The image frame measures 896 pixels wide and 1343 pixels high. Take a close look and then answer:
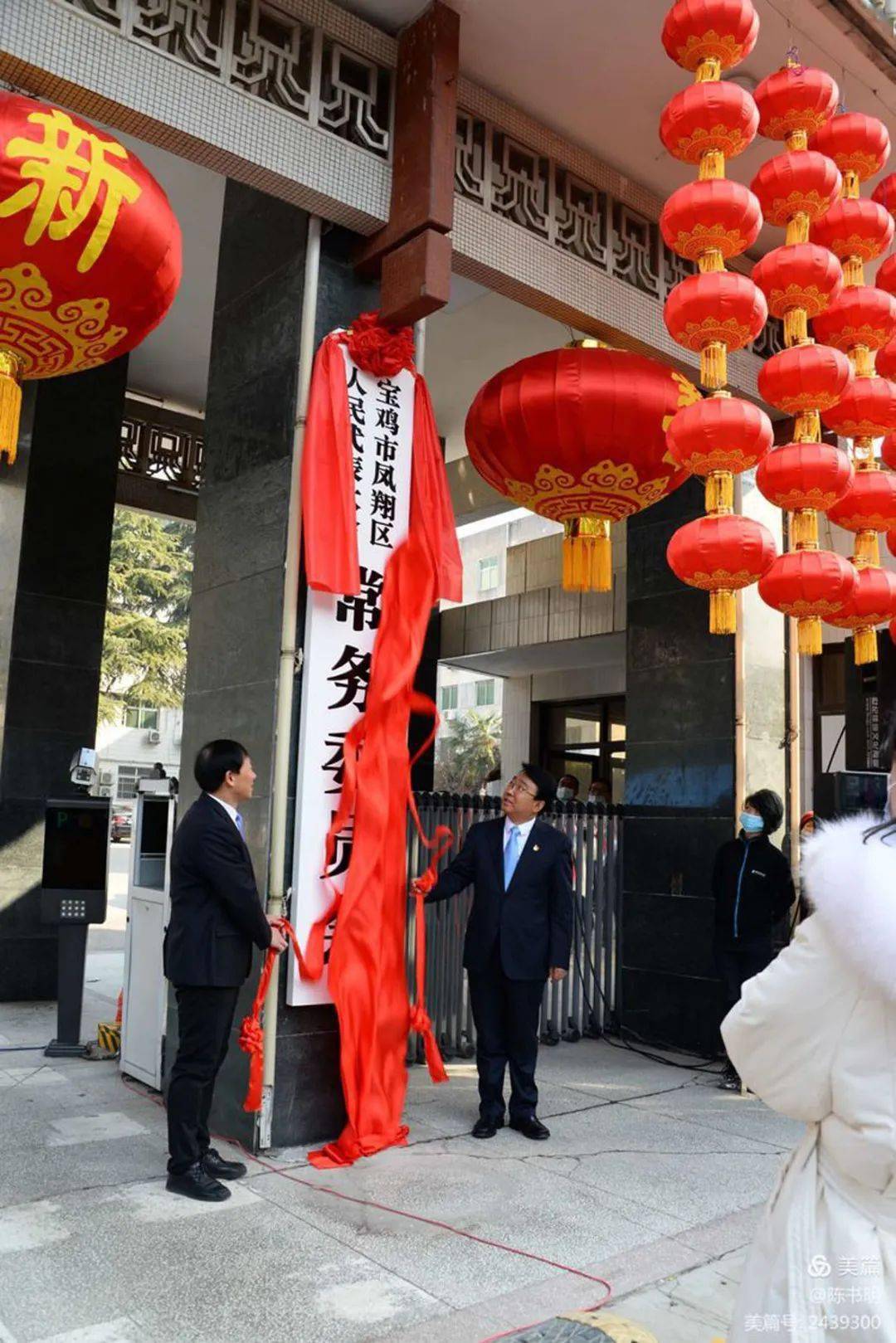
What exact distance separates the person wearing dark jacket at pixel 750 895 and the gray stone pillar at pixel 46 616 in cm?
465

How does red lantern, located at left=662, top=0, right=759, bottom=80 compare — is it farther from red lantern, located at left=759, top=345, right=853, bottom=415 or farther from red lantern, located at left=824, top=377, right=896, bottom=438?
red lantern, located at left=824, top=377, right=896, bottom=438

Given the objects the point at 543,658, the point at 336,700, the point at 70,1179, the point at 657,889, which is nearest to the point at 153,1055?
the point at 70,1179

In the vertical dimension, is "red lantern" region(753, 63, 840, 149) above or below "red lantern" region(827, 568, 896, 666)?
above

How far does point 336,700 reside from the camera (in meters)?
4.52

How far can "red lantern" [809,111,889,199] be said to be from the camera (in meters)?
4.87

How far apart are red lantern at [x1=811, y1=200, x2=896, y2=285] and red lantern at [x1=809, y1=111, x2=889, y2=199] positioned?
0.51 feet

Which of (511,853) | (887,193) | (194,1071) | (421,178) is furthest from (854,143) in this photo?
(194,1071)

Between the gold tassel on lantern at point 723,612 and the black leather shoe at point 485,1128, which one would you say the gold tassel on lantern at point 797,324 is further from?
the black leather shoe at point 485,1128

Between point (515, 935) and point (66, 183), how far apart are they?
356 centimetres

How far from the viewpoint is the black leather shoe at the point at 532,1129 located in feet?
15.2

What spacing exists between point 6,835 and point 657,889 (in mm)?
4551

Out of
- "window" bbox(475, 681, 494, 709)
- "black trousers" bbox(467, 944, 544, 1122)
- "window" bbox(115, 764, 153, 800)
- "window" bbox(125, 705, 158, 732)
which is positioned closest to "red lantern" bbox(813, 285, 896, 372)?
"black trousers" bbox(467, 944, 544, 1122)

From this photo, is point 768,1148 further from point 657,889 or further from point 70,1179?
point 70,1179

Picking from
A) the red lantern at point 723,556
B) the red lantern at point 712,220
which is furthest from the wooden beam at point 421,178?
the red lantern at point 723,556
